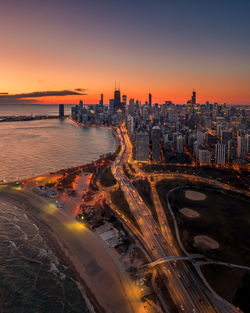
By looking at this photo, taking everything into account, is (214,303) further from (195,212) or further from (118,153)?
(118,153)

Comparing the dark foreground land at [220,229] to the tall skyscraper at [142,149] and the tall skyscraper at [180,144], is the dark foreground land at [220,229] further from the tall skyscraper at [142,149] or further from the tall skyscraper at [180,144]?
the tall skyscraper at [180,144]

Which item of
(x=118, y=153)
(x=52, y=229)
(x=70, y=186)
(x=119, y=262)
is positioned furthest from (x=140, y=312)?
(x=118, y=153)

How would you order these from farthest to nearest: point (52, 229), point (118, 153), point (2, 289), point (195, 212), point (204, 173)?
point (118, 153), point (204, 173), point (195, 212), point (52, 229), point (2, 289)

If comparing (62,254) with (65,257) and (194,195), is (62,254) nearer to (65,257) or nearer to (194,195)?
(65,257)

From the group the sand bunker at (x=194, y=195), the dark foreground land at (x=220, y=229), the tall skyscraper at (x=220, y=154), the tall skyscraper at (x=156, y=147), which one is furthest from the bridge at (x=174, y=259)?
the tall skyscraper at (x=220, y=154)

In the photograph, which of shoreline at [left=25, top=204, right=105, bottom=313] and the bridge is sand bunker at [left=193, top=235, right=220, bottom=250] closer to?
the bridge

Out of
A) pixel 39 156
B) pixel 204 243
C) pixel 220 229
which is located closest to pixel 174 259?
pixel 204 243
